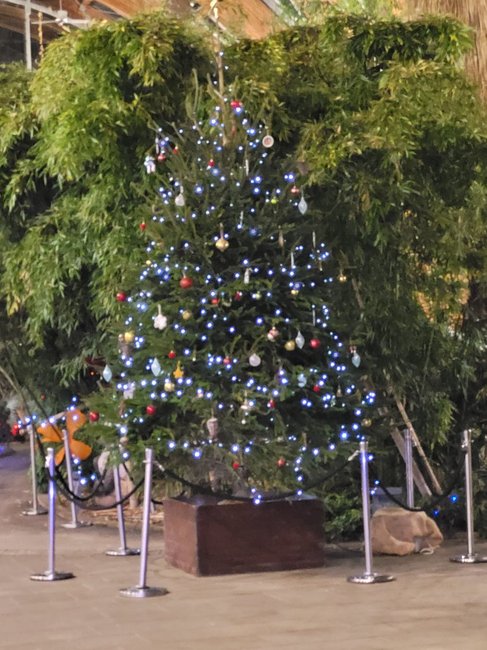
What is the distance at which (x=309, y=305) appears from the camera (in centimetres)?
966

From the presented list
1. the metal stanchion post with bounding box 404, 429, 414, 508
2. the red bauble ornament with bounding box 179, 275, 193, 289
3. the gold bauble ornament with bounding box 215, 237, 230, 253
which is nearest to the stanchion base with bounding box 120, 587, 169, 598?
the red bauble ornament with bounding box 179, 275, 193, 289

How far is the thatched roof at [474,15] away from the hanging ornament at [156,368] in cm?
540

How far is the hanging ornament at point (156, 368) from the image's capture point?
9312 millimetres

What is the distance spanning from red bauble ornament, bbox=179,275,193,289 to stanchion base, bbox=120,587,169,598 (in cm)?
231

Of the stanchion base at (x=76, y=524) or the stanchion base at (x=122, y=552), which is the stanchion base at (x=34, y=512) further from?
the stanchion base at (x=122, y=552)

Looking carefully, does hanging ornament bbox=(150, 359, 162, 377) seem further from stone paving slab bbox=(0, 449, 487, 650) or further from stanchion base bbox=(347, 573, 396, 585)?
stanchion base bbox=(347, 573, 396, 585)

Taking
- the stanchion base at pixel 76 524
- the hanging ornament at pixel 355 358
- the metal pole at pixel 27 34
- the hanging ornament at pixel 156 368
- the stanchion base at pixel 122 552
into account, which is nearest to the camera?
the hanging ornament at pixel 156 368

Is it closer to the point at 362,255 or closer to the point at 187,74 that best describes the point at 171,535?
the point at 362,255

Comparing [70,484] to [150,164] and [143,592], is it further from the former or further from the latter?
[143,592]

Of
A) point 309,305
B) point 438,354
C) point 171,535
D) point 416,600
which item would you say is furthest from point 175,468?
point 438,354

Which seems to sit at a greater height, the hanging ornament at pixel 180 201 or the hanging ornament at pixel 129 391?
the hanging ornament at pixel 180 201

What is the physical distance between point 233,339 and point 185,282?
1.93 feet

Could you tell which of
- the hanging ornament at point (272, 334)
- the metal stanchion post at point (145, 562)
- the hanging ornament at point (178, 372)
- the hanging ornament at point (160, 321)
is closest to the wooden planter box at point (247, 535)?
the metal stanchion post at point (145, 562)

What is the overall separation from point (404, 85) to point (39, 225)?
4.23 metres
